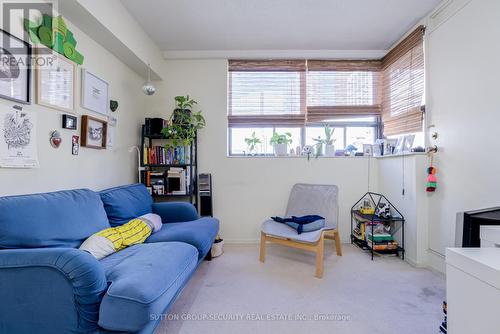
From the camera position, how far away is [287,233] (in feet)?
8.28

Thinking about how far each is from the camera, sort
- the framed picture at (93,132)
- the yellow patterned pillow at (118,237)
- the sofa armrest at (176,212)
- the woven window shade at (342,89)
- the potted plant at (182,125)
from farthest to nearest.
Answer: the woven window shade at (342,89) → the potted plant at (182,125) → the sofa armrest at (176,212) → the framed picture at (93,132) → the yellow patterned pillow at (118,237)

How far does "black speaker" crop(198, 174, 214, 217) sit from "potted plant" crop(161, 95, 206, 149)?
18.9 inches

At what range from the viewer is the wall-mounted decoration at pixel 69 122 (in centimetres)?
196

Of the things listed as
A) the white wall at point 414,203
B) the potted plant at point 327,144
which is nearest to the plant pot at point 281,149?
the potted plant at point 327,144

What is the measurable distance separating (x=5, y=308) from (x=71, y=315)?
1.04 feet

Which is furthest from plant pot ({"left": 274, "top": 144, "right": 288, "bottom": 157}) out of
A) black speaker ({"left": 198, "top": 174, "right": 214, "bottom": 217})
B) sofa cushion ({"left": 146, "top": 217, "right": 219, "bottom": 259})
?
sofa cushion ({"left": 146, "top": 217, "right": 219, "bottom": 259})

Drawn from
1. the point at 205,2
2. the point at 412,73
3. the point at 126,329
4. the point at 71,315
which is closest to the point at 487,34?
the point at 412,73

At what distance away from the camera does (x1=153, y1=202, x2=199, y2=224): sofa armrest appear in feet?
8.75

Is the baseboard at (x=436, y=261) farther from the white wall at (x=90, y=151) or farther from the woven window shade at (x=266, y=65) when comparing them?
the white wall at (x=90, y=151)

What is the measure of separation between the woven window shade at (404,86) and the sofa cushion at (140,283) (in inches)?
108

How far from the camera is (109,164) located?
2.62 meters

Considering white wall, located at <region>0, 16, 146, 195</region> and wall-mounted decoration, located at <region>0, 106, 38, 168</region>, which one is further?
white wall, located at <region>0, 16, 146, 195</region>

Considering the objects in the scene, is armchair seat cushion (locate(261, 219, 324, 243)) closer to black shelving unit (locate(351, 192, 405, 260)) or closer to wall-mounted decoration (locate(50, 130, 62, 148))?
black shelving unit (locate(351, 192, 405, 260))

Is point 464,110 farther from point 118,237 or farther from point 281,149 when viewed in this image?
point 118,237
